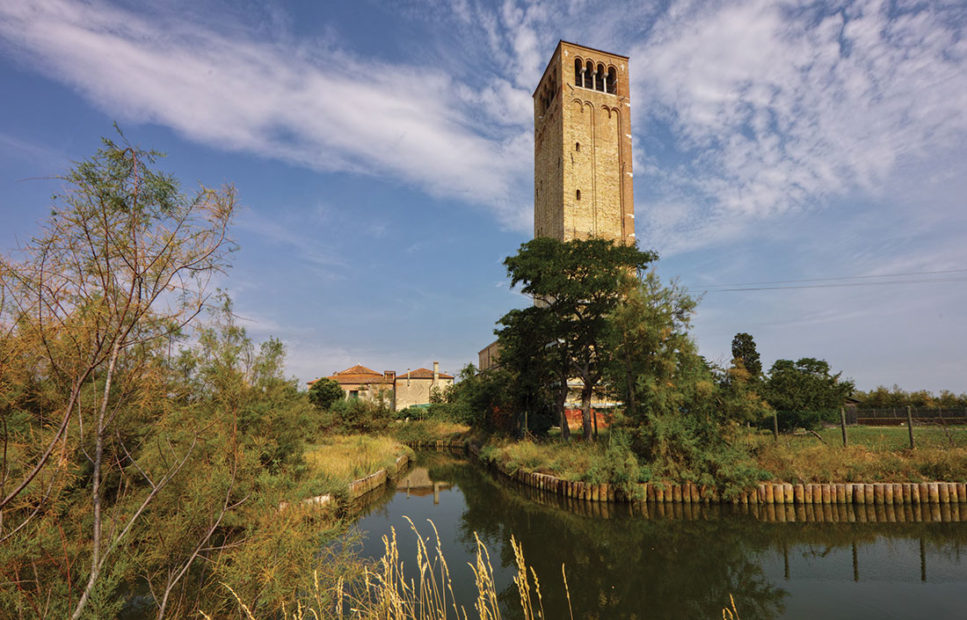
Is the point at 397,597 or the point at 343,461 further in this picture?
the point at 343,461

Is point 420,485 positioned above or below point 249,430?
below

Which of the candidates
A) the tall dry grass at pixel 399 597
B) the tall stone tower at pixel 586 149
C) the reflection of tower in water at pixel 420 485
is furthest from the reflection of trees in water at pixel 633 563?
the tall stone tower at pixel 586 149

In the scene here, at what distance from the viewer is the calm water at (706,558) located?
6.56 metres

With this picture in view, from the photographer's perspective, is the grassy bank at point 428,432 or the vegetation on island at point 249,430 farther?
the grassy bank at point 428,432

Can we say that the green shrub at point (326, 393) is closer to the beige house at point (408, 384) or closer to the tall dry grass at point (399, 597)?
the beige house at point (408, 384)

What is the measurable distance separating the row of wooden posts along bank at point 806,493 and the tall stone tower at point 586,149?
2589 centimetres

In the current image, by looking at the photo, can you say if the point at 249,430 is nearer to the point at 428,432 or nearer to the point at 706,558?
the point at 706,558

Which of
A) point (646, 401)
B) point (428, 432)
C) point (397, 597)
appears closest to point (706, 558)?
point (646, 401)

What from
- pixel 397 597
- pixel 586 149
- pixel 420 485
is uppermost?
pixel 586 149

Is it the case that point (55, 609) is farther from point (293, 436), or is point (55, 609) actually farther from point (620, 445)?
point (620, 445)

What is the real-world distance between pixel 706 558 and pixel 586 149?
35.9 m

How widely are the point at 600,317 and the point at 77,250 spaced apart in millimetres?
18420

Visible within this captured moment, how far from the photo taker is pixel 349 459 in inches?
688

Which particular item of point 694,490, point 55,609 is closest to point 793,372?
point 694,490
